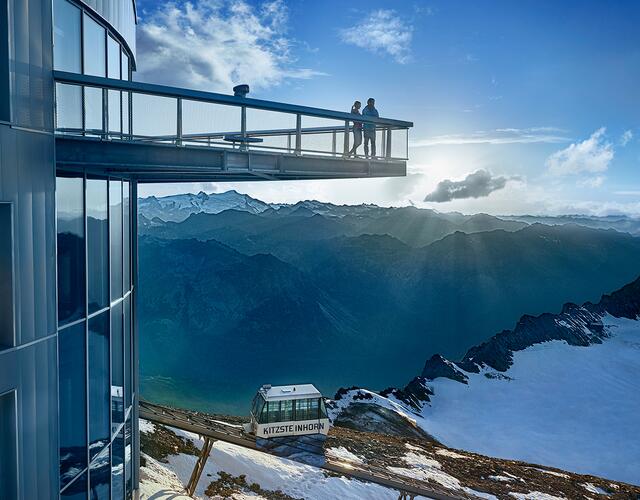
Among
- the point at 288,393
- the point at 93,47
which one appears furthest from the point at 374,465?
the point at 93,47

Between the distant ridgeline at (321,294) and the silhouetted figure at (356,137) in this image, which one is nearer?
the silhouetted figure at (356,137)

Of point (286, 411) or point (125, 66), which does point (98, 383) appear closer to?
point (125, 66)

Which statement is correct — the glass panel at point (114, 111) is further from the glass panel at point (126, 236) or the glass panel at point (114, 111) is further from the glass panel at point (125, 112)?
the glass panel at point (126, 236)

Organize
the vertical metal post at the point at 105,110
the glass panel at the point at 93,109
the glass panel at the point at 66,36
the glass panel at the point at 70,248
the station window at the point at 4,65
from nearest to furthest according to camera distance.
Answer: the station window at the point at 4,65 < the glass panel at the point at 66,36 < the glass panel at the point at 70,248 < the glass panel at the point at 93,109 < the vertical metal post at the point at 105,110

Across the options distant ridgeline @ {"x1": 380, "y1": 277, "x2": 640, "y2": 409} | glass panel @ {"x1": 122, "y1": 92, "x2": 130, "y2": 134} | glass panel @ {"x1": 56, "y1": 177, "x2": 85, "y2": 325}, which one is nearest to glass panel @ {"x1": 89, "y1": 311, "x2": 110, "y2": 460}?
glass panel @ {"x1": 56, "y1": 177, "x2": 85, "y2": 325}

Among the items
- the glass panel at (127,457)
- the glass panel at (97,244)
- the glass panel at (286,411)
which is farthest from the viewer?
the glass panel at (286,411)

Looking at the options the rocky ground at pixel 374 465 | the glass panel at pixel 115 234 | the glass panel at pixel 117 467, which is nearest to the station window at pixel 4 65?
the glass panel at pixel 115 234

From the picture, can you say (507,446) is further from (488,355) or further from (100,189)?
(100,189)

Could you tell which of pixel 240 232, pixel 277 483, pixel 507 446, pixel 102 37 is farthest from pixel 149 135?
pixel 240 232
